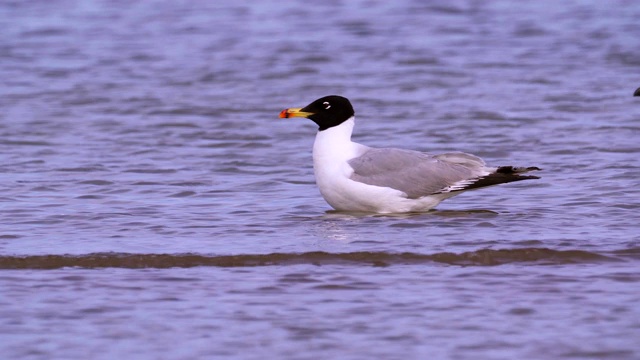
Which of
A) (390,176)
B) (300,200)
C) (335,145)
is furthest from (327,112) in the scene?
(390,176)

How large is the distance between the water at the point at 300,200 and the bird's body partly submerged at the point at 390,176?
0.18 m

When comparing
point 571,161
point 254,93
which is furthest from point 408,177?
point 254,93

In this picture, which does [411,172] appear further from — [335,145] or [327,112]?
[327,112]

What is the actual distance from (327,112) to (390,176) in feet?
2.55

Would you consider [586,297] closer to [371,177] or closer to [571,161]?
[371,177]

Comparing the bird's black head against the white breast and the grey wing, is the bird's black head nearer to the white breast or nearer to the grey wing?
the white breast

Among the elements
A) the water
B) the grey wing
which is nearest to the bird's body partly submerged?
the grey wing

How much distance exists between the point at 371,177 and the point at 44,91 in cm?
722

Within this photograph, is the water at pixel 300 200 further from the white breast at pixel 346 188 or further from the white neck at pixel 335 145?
the white neck at pixel 335 145

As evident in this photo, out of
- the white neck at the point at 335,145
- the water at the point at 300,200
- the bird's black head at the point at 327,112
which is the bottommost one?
the water at the point at 300,200

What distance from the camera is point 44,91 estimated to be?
1591 cm

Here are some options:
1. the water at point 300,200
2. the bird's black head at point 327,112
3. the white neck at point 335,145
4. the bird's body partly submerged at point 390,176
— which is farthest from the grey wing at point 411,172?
the bird's black head at point 327,112

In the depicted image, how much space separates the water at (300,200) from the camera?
6.56 m

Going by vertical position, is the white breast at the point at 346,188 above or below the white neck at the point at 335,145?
below
